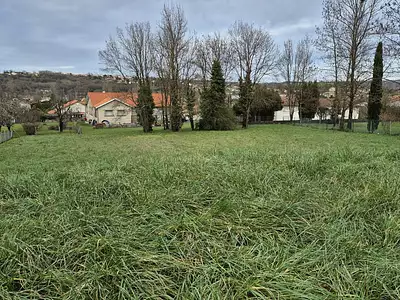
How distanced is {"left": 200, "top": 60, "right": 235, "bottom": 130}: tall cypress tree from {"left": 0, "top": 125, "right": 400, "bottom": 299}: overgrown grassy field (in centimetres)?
2452

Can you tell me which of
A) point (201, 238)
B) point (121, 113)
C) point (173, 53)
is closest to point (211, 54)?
point (173, 53)

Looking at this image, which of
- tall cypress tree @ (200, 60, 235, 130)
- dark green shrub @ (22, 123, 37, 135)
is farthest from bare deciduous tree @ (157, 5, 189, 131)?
dark green shrub @ (22, 123, 37, 135)

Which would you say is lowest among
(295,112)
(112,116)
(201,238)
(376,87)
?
(201,238)

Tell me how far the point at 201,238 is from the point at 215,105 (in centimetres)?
2619

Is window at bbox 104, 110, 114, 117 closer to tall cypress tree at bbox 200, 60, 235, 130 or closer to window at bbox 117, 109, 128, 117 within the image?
window at bbox 117, 109, 128, 117

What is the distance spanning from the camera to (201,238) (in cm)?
205

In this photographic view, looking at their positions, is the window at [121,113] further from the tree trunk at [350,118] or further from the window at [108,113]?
the tree trunk at [350,118]

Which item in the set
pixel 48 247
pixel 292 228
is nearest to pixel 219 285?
pixel 292 228

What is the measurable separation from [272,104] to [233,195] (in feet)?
126

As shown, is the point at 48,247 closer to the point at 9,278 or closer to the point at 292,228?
the point at 9,278

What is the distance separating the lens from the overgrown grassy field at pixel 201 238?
1603 millimetres

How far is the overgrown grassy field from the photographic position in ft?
5.26

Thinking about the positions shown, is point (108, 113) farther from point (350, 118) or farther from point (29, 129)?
point (350, 118)

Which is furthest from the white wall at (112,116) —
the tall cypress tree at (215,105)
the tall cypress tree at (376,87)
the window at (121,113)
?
the tall cypress tree at (376,87)
